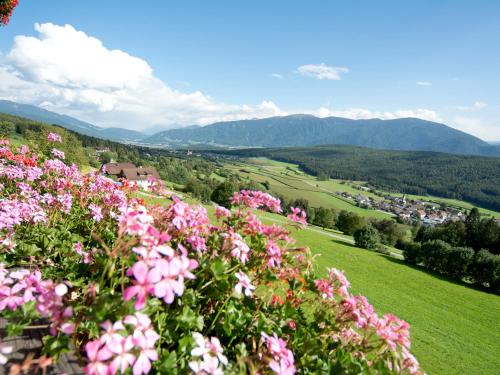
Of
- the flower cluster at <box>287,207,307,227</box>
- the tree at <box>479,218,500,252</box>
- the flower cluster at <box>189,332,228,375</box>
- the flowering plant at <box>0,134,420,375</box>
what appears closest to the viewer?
the flowering plant at <box>0,134,420,375</box>

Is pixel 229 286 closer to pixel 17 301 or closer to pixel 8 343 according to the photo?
pixel 17 301

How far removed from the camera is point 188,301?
Answer: 6.72 feet

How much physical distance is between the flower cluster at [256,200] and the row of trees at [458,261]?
39.0 metres

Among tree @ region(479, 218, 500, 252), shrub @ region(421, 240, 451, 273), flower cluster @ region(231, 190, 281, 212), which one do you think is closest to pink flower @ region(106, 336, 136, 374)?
flower cluster @ region(231, 190, 281, 212)

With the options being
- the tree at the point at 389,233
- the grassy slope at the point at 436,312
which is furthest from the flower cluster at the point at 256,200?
the tree at the point at 389,233

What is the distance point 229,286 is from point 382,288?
72.3 feet

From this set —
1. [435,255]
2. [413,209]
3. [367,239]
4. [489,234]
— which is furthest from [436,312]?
[413,209]

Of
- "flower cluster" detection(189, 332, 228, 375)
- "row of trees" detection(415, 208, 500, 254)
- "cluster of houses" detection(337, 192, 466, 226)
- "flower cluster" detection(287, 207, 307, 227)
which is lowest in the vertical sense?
"cluster of houses" detection(337, 192, 466, 226)

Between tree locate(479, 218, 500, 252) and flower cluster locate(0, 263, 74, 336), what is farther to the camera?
tree locate(479, 218, 500, 252)

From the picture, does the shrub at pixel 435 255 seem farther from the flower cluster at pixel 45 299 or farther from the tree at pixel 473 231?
the flower cluster at pixel 45 299

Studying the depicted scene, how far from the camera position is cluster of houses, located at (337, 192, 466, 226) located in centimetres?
11229

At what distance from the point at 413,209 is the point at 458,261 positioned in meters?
103

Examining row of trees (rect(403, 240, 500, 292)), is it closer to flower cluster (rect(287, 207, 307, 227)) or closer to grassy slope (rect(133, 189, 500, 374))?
grassy slope (rect(133, 189, 500, 374))

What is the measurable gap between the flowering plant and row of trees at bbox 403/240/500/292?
3923 centimetres
